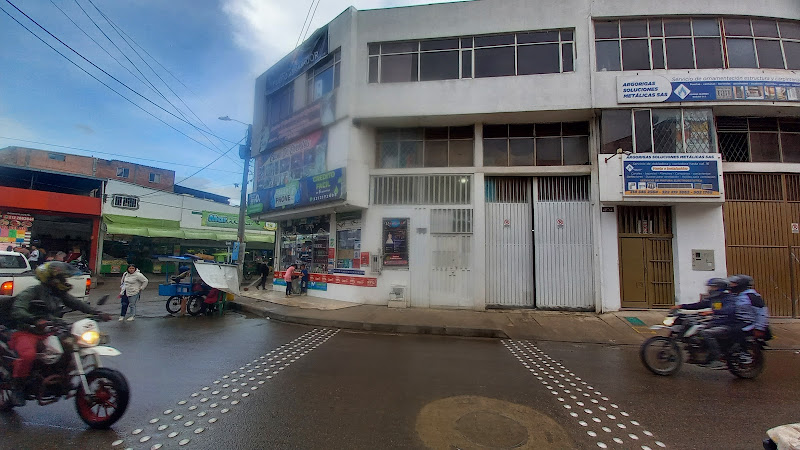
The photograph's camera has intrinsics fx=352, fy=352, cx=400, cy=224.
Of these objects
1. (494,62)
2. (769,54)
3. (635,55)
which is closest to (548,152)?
(494,62)

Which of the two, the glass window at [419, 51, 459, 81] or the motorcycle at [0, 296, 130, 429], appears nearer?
the motorcycle at [0, 296, 130, 429]

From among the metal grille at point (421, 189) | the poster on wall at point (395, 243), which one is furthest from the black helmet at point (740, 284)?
the poster on wall at point (395, 243)

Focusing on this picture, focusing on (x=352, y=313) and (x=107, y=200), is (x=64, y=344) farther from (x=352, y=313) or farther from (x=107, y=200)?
(x=107, y=200)

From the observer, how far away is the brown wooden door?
10469mm

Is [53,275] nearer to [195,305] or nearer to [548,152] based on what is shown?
[195,305]

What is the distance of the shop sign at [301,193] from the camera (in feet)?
38.5

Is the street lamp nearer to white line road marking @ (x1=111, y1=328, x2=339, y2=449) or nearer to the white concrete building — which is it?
the white concrete building

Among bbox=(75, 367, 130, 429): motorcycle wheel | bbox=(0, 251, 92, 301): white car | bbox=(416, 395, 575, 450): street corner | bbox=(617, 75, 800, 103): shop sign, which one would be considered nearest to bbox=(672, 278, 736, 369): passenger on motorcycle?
bbox=(416, 395, 575, 450): street corner

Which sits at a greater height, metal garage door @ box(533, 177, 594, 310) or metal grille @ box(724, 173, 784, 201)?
metal grille @ box(724, 173, 784, 201)

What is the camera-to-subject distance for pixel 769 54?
1062 cm

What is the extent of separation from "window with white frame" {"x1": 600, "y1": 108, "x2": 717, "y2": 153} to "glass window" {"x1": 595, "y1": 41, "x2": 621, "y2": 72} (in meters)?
1.48

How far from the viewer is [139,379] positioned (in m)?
4.83

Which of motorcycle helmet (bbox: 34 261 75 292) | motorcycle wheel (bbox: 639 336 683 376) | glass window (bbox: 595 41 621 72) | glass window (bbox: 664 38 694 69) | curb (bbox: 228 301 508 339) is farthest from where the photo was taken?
glass window (bbox: 595 41 621 72)

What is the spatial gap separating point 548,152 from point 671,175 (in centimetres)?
341
